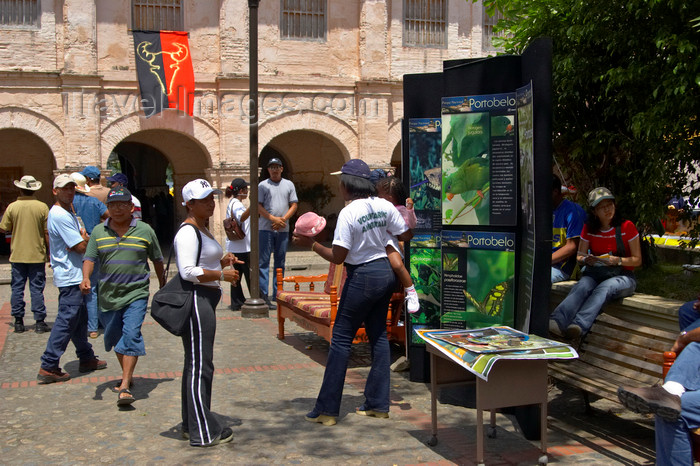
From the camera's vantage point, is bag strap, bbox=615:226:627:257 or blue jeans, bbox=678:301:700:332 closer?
blue jeans, bbox=678:301:700:332

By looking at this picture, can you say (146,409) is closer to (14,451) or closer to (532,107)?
(14,451)

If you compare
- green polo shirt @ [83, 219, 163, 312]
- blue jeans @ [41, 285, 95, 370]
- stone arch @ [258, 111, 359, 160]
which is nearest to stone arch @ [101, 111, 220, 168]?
stone arch @ [258, 111, 359, 160]

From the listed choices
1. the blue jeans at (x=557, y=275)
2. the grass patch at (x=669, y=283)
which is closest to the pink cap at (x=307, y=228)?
the blue jeans at (x=557, y=275)

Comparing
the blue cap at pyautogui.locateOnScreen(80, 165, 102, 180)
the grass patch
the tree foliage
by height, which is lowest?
the grass patch

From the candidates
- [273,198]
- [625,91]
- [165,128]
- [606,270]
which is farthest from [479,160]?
[165,128]

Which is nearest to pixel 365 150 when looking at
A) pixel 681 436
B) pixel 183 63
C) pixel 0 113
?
pixel 183 63

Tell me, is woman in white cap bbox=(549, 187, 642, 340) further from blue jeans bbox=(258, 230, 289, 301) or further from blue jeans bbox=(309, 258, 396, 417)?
blue jeans bbox=(258, 230, 289, 301)

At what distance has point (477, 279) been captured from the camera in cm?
616

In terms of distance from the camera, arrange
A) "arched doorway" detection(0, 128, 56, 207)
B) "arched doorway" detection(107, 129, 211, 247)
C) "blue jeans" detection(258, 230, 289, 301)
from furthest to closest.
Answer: "arched doorway" detection(107, 129, 211, 247) → "arched doorway" detection(0, 128, 56, 207) → "blue jeans" detection(258, 230, 289, 301)

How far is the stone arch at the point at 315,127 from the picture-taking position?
19.5 meters

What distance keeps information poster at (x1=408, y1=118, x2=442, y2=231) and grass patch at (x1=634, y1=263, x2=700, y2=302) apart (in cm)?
240

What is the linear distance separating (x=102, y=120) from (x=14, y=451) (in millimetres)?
14209

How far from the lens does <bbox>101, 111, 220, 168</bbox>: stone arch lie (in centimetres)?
1836

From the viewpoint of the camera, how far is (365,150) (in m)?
20.2
